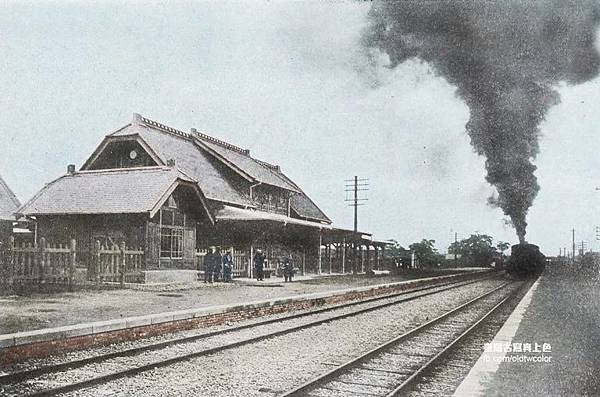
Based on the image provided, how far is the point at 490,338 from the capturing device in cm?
900

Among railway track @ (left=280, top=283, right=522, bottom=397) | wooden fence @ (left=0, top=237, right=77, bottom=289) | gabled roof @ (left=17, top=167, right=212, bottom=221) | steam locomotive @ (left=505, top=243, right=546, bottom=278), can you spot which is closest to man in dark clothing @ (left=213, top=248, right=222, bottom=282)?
gabled roof @ (left=17, top=167, right=212, bottom=221)

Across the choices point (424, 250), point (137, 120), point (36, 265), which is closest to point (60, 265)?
point (36, 265)

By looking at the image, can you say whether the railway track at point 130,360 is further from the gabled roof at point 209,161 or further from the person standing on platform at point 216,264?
the gabled roof at point 209,161

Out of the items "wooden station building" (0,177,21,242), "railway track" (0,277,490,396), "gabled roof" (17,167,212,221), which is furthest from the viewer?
"wooden station building" (0,177,21,242)

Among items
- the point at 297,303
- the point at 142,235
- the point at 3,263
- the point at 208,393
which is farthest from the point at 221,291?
the point at 208,393

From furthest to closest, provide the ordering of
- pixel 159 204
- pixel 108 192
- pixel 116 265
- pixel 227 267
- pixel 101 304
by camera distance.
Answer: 1. pixel 227 267
2. pixel 108 192
3. pixel 159 204
4. pixel 116 265
5. pixel 101 304

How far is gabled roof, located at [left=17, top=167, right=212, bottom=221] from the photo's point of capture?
15031 mm

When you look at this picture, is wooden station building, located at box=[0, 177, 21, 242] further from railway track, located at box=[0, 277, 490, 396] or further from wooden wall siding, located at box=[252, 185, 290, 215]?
railway track, located at box=[0, 277, 490, 396]

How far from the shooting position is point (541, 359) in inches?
272

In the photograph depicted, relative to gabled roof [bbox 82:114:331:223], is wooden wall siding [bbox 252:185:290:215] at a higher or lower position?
lower

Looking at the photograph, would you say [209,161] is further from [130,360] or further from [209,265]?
[130,360]

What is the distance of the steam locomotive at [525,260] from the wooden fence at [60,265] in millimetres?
20237

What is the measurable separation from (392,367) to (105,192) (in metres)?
11.5

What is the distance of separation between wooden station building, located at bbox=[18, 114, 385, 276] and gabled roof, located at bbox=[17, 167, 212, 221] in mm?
27
